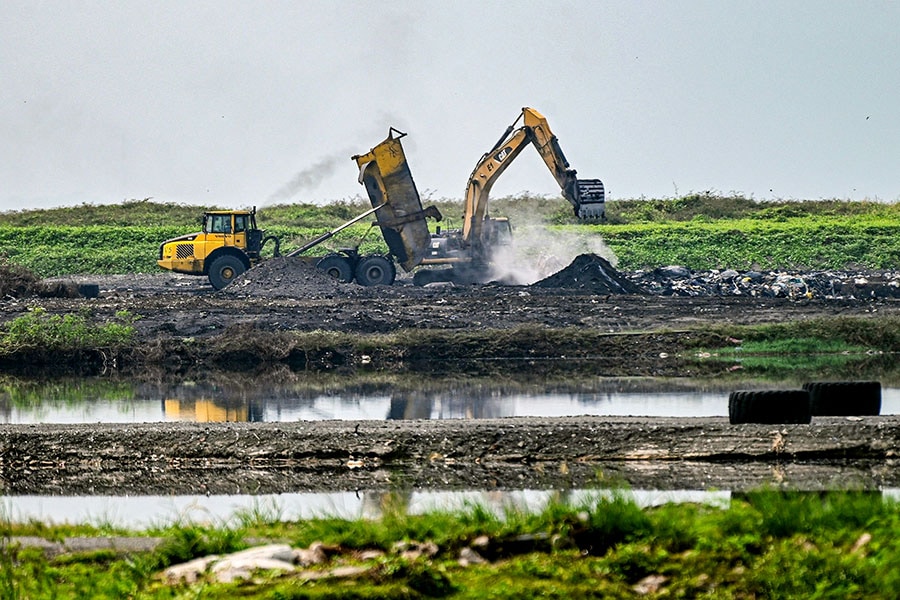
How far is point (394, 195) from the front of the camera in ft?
132

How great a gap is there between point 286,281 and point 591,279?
8.42 m

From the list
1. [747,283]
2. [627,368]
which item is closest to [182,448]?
[627,368]

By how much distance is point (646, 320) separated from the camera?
3241 cm

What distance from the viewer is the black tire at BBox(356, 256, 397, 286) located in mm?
41656

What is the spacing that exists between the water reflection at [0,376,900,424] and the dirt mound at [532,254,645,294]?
15.6m

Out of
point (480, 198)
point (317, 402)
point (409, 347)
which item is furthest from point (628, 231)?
point (317, 402)

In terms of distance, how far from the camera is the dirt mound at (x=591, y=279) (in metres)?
39.3

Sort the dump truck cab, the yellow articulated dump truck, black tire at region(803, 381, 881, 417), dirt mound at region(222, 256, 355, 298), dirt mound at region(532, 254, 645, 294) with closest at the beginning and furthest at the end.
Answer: black tire at region(803, 381, 881, 417)
dirt mound at region(222, 256, 355, 298)
dirt mound at region(532, 254, 645, 294)
the yellow articulated dump truck
the dump truck cab

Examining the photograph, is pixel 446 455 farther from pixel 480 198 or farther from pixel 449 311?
pixel 480 198

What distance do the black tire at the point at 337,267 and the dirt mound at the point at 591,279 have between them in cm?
556

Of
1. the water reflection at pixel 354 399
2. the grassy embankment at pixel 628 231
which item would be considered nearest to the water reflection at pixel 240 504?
the water reflection at pixel 354 399

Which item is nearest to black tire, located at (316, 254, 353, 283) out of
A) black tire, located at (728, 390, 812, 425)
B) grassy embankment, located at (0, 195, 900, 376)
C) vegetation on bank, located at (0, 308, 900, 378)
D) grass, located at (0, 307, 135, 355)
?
grassy embankment, located at (0, 195, 900, 376)

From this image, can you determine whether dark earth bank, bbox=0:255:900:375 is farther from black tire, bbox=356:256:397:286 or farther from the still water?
the still water

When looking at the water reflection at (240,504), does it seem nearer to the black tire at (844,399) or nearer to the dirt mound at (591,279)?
the black tire at (844,399)
